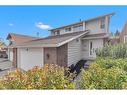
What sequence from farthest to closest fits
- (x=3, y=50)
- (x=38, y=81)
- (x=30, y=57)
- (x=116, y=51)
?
(x=116, y=51)
(x=30, y=57)
(x=3, y=50)
(x=38, y=81)

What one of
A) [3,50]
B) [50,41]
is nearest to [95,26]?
[50,41]

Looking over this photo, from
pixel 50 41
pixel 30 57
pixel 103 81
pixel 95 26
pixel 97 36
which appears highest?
pixel 95 26

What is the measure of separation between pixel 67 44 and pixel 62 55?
2.13 feet

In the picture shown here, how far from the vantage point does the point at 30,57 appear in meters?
5.20

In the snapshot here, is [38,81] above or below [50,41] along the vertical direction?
below

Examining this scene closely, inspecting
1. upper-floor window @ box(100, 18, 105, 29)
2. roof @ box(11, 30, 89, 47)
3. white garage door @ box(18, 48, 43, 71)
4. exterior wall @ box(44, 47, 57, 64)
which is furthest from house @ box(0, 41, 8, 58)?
upper-floor window @ box(100, 18, 105, 29)

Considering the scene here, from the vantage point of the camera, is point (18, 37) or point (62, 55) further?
point (62, 55)

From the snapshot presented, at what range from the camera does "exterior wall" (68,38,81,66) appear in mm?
4718

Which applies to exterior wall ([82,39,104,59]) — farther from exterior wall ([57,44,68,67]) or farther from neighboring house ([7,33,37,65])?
neighboring house ([7,33,37,65])

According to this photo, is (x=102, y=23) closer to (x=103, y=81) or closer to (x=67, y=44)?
(x=67, y=44)

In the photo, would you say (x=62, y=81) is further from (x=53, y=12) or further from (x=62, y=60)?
(x=62, y=60)

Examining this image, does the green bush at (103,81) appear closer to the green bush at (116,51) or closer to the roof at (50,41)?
the roof at (50,41)
